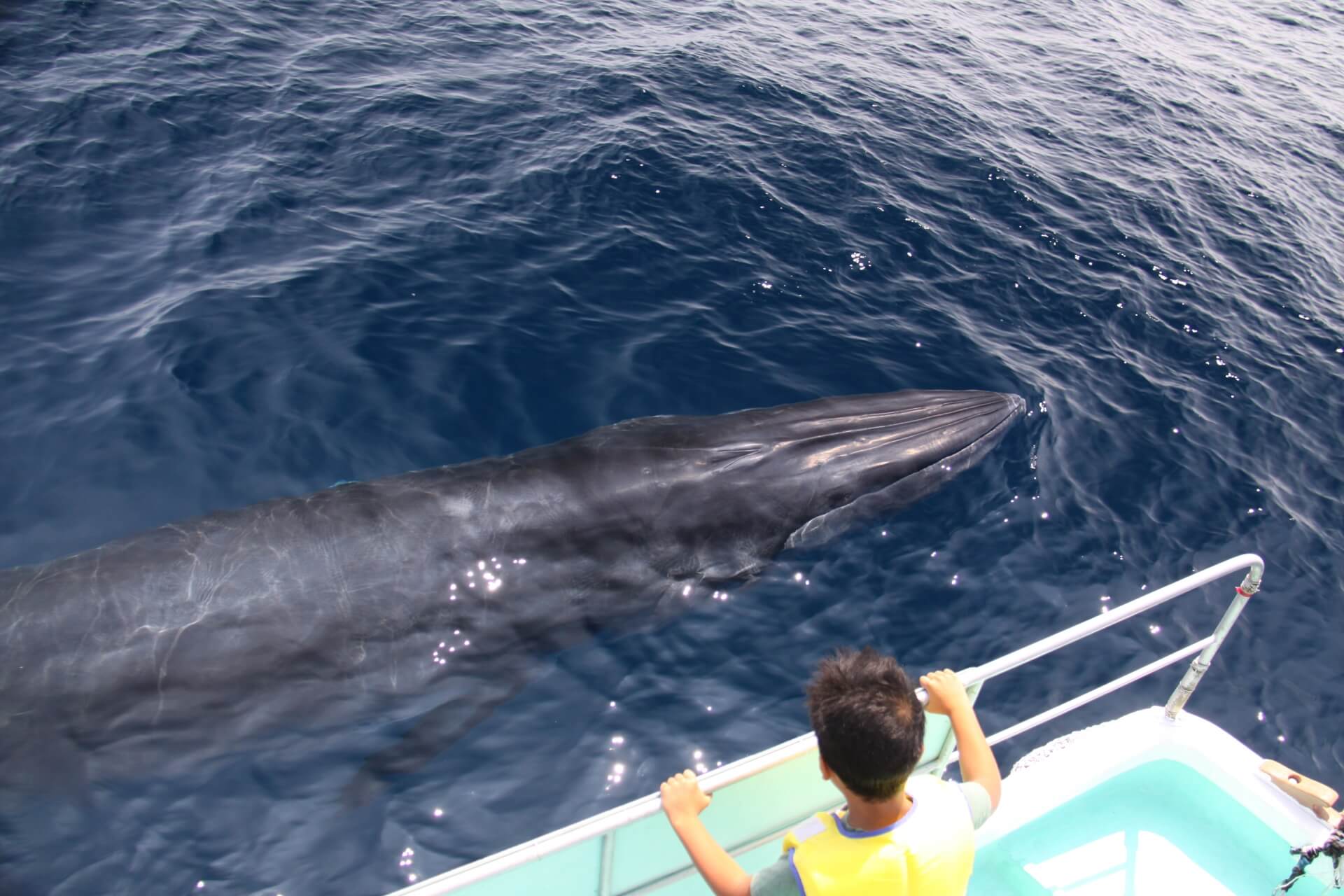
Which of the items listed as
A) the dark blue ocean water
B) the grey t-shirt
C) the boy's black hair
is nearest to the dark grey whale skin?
the dark blue ocean water

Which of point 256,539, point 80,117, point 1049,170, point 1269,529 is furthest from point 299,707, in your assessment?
point 1049,170

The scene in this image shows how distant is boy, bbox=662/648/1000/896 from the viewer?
3.31 meters

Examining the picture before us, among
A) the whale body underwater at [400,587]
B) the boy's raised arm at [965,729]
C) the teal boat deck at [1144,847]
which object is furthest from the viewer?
the whale body underwater at [400,587]

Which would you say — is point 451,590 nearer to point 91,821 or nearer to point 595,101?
point 91,821

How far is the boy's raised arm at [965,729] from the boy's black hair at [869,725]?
3.26 ft

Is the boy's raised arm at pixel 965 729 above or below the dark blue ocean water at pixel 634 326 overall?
above

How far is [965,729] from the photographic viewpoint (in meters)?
4.29

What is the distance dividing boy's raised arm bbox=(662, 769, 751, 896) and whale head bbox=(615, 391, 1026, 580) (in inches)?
151

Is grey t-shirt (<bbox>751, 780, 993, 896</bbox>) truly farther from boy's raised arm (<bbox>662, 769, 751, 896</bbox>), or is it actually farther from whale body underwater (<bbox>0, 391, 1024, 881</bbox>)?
Answer: whale body underwater (<bbox>0, 391, 1024, 881</bbox>)

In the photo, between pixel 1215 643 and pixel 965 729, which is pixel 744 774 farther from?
pixel 1215 643

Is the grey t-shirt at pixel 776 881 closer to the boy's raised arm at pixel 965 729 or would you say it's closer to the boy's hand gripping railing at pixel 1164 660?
the boy's raised arm at pixel 965 729

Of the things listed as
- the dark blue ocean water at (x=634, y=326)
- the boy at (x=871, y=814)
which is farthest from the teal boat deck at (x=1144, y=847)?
the boy at (x=871, y=814)

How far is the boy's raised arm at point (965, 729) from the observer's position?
4211 mm

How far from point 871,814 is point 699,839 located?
2.56ft
